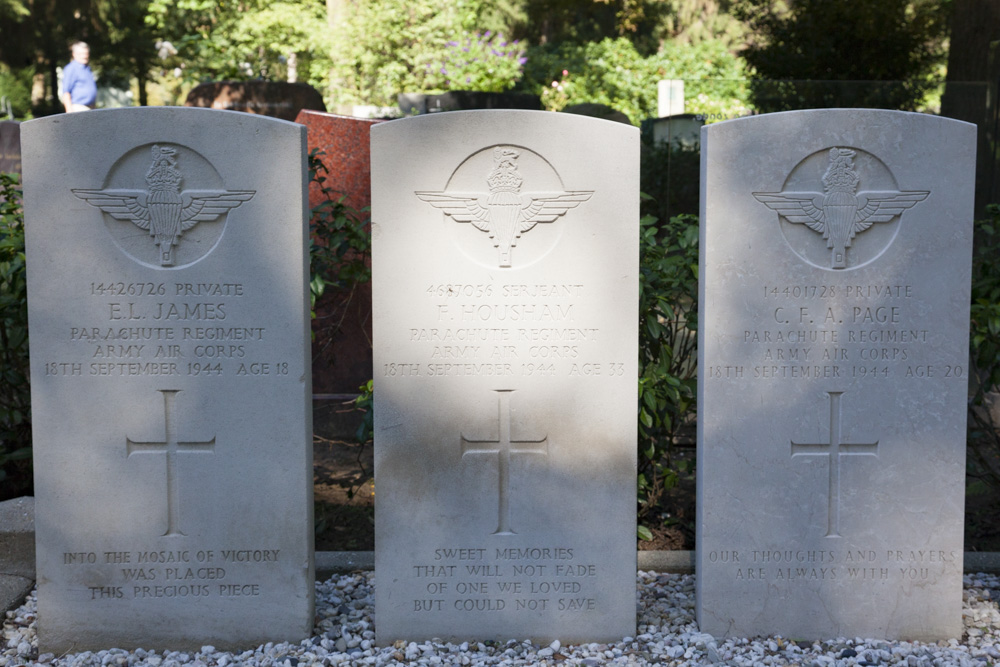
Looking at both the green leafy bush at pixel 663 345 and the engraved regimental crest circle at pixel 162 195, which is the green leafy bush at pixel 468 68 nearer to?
the green leafy bush at pixel 663 345

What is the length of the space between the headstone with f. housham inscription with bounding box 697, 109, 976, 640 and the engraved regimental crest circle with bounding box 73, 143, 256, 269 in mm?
1674

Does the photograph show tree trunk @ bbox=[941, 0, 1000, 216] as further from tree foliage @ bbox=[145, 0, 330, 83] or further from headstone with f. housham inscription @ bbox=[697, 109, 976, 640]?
tree foliage @ bbox=[145, 0, 330, 83]

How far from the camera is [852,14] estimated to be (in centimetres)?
1180

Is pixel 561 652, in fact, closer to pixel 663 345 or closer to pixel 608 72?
pixel 663 345

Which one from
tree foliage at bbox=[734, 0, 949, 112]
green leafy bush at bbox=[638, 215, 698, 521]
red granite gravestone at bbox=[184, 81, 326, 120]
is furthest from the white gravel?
tree foliage at bbox=[734, 0, 949, 112]

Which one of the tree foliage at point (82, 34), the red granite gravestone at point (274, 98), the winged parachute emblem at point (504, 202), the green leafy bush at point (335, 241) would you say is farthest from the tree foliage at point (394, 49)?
the winged parachute emblem at point (504, 202)

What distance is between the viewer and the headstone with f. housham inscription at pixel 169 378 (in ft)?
10.5

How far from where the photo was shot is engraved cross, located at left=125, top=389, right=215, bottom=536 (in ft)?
10.9

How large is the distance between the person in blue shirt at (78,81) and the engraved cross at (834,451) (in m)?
11.3

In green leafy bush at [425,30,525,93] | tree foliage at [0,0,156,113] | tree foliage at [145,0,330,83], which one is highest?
tree foliage at [0,0,156,113]

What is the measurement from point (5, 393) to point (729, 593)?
11.0 feet

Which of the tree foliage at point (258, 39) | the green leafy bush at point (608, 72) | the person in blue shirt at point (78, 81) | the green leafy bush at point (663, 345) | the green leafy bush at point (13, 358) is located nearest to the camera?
the green leafy bush at point (663, 345)

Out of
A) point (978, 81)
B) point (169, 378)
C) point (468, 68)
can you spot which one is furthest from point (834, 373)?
point (468, 68)

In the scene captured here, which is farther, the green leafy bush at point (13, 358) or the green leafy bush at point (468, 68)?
the green leafy bush at point (468, 68)
